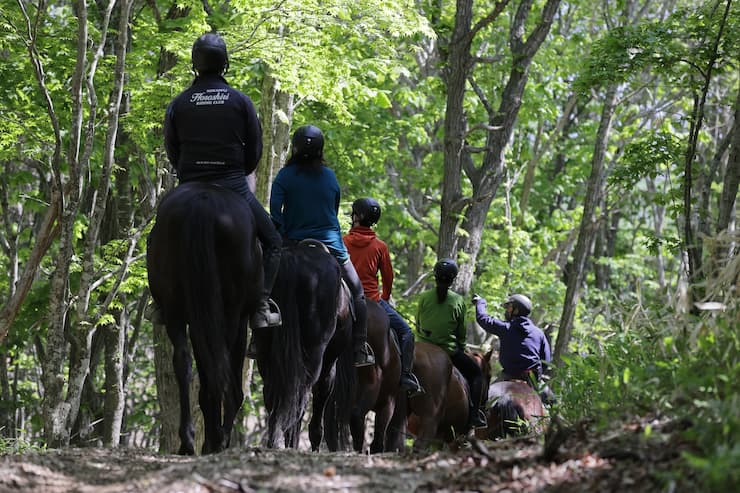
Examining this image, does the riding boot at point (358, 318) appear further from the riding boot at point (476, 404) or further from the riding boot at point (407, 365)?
the riding boot at point (476, 404)

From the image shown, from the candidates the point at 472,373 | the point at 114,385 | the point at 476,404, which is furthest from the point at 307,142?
the point at 114,385

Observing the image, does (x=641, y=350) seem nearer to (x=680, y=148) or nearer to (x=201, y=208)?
(x=201, y=208)

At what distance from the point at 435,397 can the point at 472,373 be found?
1.28 metres

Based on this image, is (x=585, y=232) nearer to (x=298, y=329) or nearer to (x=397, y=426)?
(x=397, y=426)

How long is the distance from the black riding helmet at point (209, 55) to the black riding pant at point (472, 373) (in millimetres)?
6309

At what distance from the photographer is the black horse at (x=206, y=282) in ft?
24.0

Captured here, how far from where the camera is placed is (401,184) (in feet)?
97.8

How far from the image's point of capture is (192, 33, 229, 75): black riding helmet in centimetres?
812

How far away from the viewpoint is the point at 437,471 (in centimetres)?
536

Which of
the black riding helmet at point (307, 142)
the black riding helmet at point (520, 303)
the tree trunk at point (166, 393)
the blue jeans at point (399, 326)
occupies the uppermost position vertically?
the black riding helmet at point (307, 142)

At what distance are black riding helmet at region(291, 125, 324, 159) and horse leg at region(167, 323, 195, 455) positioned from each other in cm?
236

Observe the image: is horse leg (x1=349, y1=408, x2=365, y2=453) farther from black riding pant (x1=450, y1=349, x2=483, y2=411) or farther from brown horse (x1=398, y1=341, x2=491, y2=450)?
black riding pant (x1=450, y1=349, x2=483, y2=411)

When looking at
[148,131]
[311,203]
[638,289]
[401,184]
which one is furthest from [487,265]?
[638,289]

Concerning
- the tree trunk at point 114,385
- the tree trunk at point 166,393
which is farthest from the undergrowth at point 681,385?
the tree trunk at point 114,385
